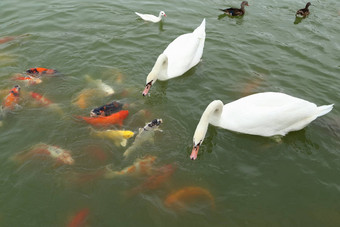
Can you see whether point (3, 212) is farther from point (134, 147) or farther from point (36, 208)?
point (134, 147)

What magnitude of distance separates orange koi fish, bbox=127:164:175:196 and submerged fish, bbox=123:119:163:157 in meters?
0.82

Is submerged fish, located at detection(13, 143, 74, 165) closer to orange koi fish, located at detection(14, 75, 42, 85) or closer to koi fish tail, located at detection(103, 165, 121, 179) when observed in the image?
koi fish tail, located at detection(103, 165, 121, 179)

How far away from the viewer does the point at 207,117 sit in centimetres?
659

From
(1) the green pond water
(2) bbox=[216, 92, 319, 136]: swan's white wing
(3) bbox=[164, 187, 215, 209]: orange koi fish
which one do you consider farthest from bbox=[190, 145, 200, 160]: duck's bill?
(2) bbox=[216, 92, 319, 136]: swan's white wing

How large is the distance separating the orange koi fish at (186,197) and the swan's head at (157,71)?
3.09m

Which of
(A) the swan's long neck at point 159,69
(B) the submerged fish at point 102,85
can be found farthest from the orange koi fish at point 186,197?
(B) the submerged fish at point 102,85

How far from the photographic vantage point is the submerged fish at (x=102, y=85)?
829cm

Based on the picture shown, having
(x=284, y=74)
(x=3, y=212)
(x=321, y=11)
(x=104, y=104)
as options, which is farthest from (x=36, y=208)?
(x=321, y=11)

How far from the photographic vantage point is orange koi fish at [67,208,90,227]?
517 cm

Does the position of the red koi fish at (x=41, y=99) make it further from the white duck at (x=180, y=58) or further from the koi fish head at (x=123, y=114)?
the white duck at (x=180, y=58)

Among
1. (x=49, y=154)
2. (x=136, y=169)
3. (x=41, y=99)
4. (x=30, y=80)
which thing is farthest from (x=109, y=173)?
(x=30, y=80)

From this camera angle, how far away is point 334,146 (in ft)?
22.9

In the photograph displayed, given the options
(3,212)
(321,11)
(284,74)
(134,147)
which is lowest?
(3,212)

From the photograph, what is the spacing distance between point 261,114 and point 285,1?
1061 centimetres
